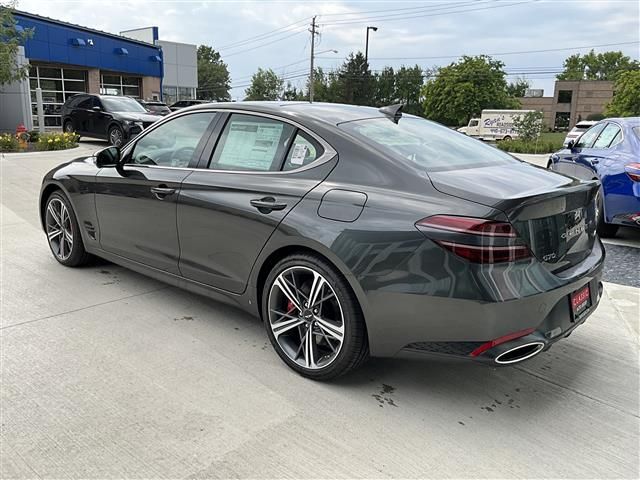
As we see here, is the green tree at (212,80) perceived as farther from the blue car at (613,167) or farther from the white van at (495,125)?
the blue car at (613,167)

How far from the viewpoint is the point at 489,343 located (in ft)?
8.23

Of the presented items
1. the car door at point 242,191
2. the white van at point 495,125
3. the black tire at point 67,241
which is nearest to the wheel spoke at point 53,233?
the black tire at point 67,241

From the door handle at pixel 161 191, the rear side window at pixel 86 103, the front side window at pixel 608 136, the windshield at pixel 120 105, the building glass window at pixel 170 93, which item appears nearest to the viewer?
the door handle at pixel 161 191

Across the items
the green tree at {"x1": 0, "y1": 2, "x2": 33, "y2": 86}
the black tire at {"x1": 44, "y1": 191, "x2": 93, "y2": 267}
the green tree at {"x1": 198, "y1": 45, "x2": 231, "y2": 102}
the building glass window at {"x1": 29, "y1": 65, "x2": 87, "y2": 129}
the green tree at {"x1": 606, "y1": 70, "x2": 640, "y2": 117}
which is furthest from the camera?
the green tree at {"x1": 198, "y1": 45, "x2": 231, "y2": 102}

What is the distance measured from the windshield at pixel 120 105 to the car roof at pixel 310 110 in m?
14.4

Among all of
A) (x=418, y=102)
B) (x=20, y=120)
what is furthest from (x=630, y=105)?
(x=20, y=120)

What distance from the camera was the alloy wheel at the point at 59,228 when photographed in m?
4.95

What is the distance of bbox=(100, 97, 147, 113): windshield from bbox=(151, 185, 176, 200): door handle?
1420cm

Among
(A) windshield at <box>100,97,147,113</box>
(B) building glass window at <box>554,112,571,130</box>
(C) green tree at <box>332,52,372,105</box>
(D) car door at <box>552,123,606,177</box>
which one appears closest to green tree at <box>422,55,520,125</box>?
(C) green tree at <box>332,52,372,105</box>

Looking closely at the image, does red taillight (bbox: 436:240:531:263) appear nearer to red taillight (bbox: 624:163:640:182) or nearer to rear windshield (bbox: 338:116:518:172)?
rear windshield (bbox: 338:116:518:172)

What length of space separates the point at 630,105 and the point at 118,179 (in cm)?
5865

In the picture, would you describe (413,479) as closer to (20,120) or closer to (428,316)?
(428,316)

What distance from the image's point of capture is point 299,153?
10.6 feet

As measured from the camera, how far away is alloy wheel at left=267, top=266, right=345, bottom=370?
2.95 metres
